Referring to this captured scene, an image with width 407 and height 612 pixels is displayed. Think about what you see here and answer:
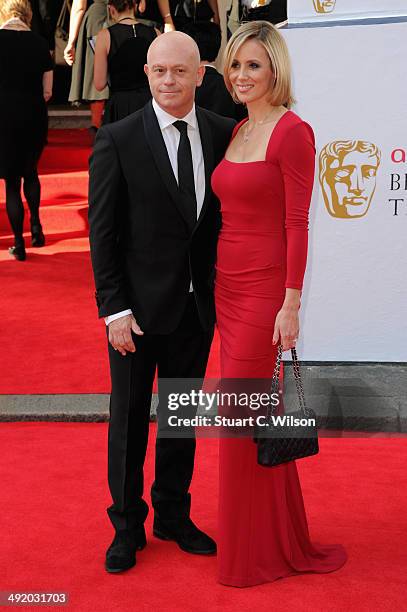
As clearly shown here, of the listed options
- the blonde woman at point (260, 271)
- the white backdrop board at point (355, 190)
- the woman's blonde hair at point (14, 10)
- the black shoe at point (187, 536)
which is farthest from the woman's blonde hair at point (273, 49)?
the woman's blonde hair at point (14, 10)

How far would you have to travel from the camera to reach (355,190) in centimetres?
545

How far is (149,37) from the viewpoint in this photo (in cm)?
688

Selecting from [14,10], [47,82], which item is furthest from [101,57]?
[47,82]

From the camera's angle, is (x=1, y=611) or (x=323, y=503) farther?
(x=323, y=503)

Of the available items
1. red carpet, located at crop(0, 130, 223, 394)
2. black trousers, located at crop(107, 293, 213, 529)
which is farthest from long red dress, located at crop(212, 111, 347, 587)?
red carpet, located at crop(0, 130, 223, 394)

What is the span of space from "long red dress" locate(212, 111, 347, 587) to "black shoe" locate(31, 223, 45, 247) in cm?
552

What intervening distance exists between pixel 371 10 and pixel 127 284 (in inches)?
98.9

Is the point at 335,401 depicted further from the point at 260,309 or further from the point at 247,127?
the point at 247,127

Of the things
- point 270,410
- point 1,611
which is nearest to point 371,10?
point 270,410

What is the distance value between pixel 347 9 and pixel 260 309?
253cm

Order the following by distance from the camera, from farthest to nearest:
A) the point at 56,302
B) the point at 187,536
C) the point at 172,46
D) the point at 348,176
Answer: the point at 56,302 → the point at 348,176 → the point at 187,536 → the point at 172,46

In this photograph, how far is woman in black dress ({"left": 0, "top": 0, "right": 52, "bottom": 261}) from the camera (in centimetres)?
801

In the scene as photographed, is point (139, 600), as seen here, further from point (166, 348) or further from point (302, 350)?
point (302, 350)

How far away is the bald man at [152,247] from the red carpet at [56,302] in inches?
74.3
